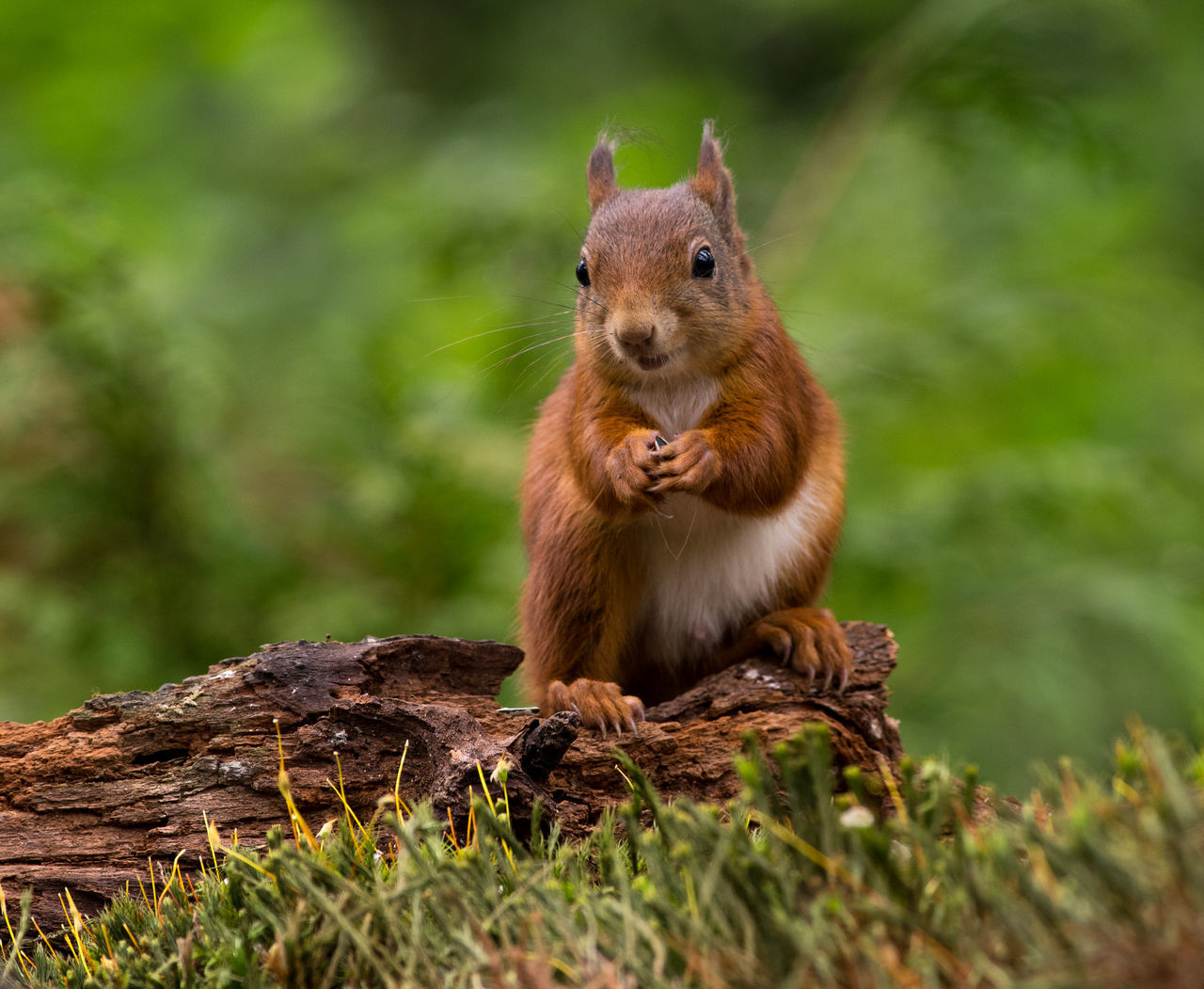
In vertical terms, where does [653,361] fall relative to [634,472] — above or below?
above

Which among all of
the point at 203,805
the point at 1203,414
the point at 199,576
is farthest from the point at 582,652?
the point at 1203,414

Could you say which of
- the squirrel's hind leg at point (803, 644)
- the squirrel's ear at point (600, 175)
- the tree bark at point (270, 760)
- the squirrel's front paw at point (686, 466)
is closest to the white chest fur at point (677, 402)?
the squirrel's front paw at point (686, 466)

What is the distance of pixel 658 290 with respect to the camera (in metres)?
2.76

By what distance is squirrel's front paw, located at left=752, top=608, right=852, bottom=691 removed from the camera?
267 cm

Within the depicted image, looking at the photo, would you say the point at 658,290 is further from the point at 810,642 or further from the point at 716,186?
the point at 810,642

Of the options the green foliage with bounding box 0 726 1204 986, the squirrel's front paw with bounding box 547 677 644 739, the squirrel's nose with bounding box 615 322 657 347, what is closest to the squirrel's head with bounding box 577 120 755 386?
the squirrel's nose with bounding box 615 322 657 347

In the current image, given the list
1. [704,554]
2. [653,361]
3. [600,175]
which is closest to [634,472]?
[653,361]

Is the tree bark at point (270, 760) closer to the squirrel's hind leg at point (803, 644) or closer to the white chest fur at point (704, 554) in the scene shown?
the squirrel's hind leg at point (803, 644)

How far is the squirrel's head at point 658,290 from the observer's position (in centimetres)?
271

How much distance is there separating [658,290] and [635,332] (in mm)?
185

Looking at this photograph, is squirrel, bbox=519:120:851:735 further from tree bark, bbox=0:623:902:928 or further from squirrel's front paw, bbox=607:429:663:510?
tree bark, bbox=0:623:902:928

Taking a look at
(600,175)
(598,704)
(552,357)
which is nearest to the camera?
(598,704)

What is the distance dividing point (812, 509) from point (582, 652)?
650 mm

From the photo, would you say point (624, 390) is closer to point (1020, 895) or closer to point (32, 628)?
point (1020, 895)
